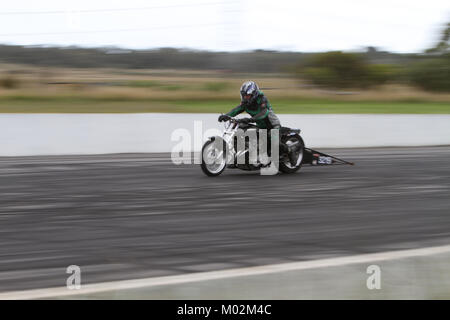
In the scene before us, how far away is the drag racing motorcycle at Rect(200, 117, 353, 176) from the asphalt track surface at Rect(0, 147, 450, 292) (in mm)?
223

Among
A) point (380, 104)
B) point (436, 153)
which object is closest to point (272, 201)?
point (436, 153)

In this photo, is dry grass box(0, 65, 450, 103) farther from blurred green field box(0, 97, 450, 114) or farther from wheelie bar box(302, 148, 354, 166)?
wheelie bar box(302, 148, 354, 166)

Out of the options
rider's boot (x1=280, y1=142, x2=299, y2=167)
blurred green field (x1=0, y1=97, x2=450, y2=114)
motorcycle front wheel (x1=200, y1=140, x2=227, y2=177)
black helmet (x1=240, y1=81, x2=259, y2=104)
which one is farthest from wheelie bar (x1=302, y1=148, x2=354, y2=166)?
blurred green field (x1=0, y1=97, x2=450, y2=114)

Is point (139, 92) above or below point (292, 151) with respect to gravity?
above

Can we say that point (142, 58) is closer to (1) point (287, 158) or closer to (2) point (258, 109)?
(1) point (287, 158)

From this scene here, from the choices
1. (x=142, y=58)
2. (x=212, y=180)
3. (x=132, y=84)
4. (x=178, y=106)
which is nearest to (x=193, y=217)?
Answer: (x=212, y=180)

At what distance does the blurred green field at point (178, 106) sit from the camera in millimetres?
18781

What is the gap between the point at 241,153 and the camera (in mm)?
11219

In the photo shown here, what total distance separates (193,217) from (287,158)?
4.54 meters

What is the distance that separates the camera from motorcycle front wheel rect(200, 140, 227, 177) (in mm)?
10820

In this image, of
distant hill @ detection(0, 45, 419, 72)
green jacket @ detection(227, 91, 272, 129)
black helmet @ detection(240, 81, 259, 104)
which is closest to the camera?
black helmet @ detection(240, 81, 259, 104)

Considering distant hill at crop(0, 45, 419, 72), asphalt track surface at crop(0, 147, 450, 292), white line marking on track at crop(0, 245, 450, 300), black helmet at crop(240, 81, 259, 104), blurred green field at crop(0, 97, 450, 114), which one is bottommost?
asphalt track surface at crop(0, 147, 450, 292)
